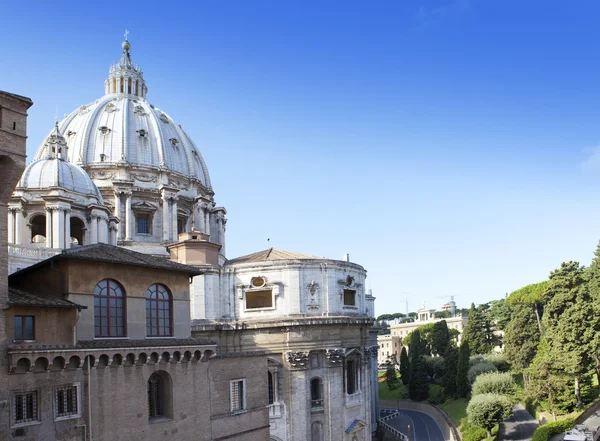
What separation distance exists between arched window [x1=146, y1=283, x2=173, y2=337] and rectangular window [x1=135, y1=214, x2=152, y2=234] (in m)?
36.2

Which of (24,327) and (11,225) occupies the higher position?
(11,225)

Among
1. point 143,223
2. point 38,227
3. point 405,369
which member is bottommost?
point 405,369

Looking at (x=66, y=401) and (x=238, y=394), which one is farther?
(x=238, y=394)

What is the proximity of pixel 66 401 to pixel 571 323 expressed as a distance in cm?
4375

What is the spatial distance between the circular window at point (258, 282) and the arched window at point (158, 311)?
59.2 feet

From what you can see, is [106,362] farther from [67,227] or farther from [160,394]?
[67,227]

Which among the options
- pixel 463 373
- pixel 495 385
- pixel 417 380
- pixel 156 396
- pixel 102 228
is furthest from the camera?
pixel 417 380

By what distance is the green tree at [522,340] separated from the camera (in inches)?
2741

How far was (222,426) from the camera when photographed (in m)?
33.8

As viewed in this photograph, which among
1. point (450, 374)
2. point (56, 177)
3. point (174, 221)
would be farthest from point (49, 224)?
point (450, 374)

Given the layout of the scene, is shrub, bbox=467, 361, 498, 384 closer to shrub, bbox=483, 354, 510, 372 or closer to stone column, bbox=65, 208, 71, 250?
shrub, bbox=483, 354, 510, 372

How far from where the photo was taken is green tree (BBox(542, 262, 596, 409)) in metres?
53.5

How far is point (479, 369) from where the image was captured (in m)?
72.6

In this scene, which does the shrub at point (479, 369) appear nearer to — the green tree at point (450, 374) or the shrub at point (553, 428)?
the green tree at point (450, 374)
